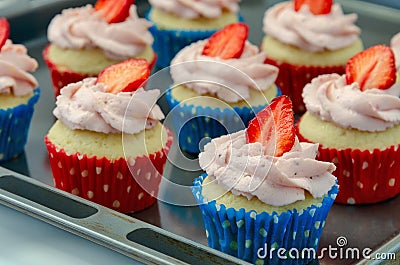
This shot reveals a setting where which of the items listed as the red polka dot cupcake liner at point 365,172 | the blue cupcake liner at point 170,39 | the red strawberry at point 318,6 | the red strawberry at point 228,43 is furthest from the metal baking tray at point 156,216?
the red strawberry at point 318,6

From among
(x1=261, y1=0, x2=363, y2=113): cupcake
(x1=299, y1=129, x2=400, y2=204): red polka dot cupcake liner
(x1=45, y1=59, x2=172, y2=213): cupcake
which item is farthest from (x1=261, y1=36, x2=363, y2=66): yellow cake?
(x1=45, y1=59, x2=172, y2=213): cupcake

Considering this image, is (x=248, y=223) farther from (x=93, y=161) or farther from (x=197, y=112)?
(x=197, y=112)

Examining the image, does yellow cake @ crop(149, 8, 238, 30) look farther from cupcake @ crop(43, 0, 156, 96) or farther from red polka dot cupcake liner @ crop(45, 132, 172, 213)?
red polka dot cupcake liner @ crop(45, 132, 172, 213)

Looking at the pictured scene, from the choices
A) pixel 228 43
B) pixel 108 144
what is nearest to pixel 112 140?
pixel 108 144

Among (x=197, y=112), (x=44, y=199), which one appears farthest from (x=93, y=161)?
(x=197, y=112)

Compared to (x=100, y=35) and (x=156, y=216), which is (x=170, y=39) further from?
(x=156, y=216)

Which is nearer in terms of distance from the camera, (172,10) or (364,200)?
(364,200)
